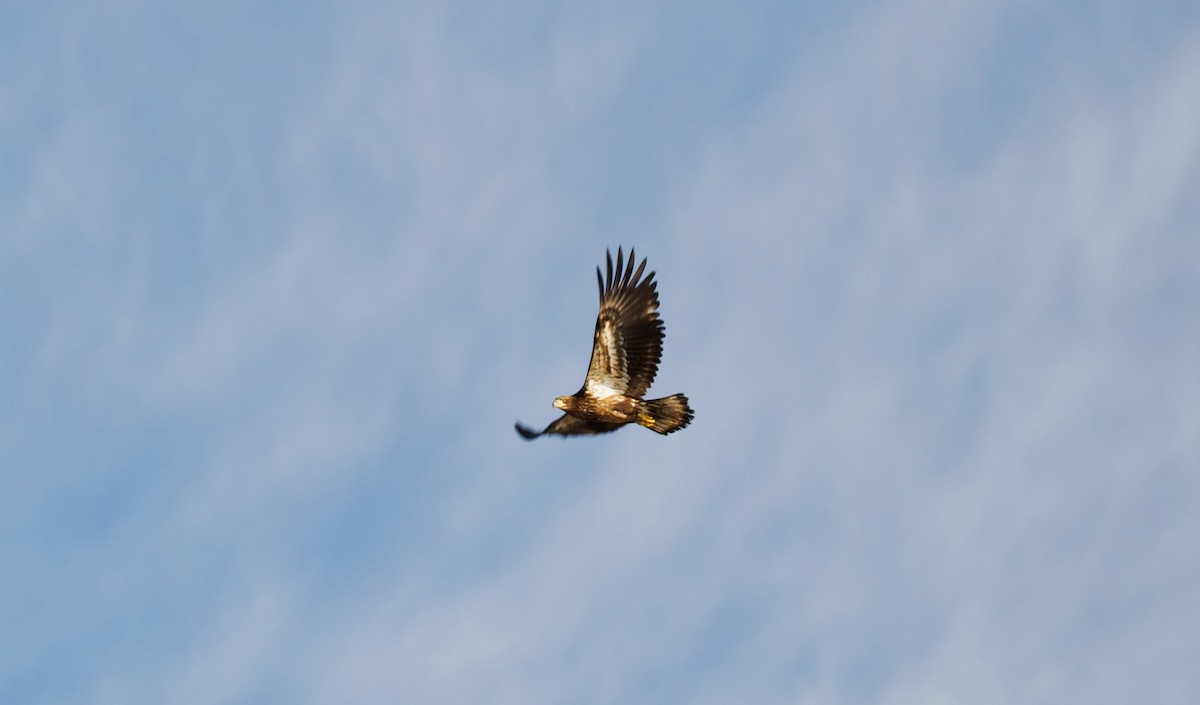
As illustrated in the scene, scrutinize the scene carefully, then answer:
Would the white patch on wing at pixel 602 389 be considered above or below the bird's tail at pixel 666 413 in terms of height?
above

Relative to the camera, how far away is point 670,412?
60.0 ft

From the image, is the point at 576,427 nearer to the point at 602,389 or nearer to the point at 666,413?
the point at 602,389

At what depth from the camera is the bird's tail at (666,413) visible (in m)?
18.2

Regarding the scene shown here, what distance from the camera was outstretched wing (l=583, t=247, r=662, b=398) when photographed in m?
18.3

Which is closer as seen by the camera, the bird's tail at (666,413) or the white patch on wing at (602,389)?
the bird's tail at (666,413)

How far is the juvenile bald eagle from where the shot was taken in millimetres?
18281

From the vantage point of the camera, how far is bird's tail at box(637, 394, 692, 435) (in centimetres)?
1825

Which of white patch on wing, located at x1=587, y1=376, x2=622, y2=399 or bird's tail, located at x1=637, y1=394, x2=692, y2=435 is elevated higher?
white patch on wing, located at x1=587, y1=376, x2=622, y2=399

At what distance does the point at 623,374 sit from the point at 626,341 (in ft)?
2.19

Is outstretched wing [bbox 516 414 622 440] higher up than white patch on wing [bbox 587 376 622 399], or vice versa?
white patch on wing [bbox 587 376 622 399]

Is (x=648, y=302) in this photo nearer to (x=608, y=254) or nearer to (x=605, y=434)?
(x=608, y=254)

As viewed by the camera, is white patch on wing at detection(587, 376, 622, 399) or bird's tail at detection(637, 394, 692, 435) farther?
white patch on wing at detection(587, 376, 622, 399)

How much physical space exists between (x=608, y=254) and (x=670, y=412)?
3486 millimetres

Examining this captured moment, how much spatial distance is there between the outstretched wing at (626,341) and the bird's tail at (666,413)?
1.10 ft
